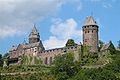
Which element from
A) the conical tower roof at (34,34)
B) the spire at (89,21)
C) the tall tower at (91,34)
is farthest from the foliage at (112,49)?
the conical tower roof at (34,34)

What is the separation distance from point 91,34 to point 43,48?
14.9 meters

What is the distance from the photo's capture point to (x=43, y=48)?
115500 mm

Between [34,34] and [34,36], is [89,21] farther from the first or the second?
[34,34]

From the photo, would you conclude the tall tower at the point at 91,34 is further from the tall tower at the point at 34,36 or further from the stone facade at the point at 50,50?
the tall tower at the point at 34,36

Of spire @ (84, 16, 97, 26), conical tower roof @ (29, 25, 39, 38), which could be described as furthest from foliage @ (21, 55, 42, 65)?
spire @ (84, 16, 97, 26)

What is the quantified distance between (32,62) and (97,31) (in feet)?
59.4

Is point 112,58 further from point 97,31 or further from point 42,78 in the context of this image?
point 42,78

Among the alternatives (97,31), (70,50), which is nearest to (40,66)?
(70,50)

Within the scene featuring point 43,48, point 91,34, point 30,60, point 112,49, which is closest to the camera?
point 112,49

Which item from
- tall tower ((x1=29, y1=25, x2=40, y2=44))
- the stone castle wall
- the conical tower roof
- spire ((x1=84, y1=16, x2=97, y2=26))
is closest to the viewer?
the stone castle wall

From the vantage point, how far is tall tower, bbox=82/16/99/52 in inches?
4166

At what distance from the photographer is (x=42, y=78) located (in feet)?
299

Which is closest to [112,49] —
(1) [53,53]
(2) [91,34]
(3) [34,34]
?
(2) [91,34]

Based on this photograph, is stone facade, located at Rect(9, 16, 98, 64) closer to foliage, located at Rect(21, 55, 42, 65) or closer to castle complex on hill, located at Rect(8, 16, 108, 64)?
castle complex on hill, located at Rect(8, 16, 108, 64)
